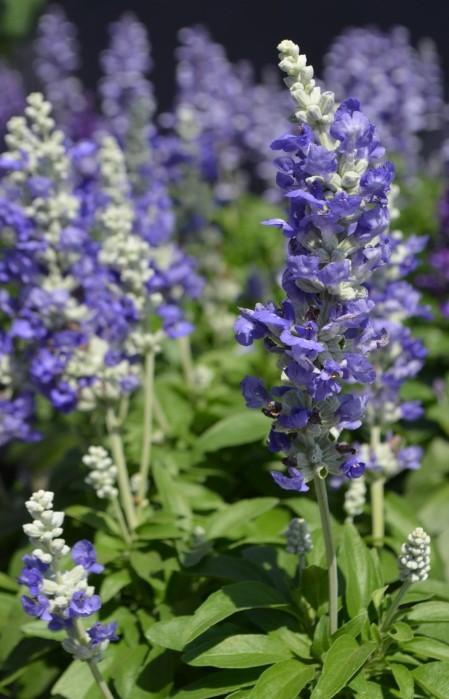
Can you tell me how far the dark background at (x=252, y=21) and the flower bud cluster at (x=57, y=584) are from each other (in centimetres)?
1399

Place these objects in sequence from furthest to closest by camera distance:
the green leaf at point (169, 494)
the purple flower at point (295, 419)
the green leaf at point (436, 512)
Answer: the green leaf at point (436, 512) < the green leaf at point (169, 494) < the purple flower at point (295, 419)

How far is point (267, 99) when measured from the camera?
9164mm

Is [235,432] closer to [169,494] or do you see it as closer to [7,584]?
[169,494]

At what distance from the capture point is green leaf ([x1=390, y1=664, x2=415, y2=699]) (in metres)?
Answer: 2.75

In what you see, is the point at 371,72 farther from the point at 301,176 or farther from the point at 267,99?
Answer: the point at 301,176

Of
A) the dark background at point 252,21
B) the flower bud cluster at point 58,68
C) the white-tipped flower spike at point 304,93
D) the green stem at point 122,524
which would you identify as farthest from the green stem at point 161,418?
the dark background at point 252,21

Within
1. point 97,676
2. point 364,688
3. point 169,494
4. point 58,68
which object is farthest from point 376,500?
point 58,68

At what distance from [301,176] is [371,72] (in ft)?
17.0

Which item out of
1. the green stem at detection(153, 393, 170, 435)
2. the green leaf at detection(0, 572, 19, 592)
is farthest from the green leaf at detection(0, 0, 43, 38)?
the green leaf at detection(0, 572, 19, 592)

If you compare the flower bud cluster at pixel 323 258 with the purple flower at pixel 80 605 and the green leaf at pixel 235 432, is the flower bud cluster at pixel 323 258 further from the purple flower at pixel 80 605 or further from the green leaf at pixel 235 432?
the green leaf at pixel 235 432

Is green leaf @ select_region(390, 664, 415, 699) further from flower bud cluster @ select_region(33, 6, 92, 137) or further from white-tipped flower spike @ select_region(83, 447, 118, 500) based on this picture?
flower bud cluster @ select_region(33, 6, 92, 137)

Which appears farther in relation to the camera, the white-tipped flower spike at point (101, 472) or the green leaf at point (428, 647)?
the white-tipped flower spike at point (101, 472)

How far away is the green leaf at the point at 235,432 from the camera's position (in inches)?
162

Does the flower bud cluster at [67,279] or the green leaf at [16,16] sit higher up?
the green leaf at [16,16]
